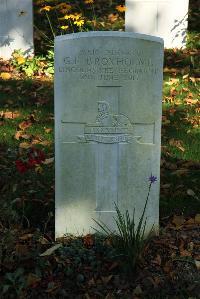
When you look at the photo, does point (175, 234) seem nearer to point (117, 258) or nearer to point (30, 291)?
point (117, 258)

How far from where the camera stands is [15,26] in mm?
8867

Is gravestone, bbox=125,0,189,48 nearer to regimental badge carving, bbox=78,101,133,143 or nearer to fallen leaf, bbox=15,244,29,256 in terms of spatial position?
regimental badge carving, bbox=78,101,133,143

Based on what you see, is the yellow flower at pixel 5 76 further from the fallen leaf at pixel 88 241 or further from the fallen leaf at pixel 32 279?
the fallen leaf at pixel 32 279

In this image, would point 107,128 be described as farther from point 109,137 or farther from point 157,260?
point 157,260

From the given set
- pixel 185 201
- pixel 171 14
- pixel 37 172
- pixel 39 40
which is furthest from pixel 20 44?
pixel 185 201

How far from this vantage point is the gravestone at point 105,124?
365cm

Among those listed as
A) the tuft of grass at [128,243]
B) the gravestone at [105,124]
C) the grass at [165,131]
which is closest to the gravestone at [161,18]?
the grass at [165,131]

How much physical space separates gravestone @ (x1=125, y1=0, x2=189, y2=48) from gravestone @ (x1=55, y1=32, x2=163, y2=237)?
18.0 ft

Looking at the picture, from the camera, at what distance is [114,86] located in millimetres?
3689

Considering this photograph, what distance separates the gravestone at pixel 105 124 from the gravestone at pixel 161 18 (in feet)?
18.0

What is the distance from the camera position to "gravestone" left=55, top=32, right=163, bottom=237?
3.65 metres

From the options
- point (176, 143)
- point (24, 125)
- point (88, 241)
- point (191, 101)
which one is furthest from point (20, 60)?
point (88, 241)

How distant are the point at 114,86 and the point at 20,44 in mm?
5464

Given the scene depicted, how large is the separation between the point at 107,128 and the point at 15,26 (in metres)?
5.60
